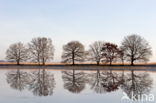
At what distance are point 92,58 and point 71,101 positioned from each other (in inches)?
2226

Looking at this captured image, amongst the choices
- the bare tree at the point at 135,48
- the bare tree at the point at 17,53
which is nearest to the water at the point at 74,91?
the bare tree at the point at 135,48

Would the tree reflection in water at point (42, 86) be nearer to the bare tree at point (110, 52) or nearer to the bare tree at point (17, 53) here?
the bare tree at point (110, 52)

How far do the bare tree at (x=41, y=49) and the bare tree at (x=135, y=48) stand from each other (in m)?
20.7

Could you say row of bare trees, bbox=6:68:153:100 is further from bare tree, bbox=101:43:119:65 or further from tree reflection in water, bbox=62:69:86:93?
bare tree, bbox=101:43:119:65

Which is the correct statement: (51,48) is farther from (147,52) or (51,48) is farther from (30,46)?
(147,52)

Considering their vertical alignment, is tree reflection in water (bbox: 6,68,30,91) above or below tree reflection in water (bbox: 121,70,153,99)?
below

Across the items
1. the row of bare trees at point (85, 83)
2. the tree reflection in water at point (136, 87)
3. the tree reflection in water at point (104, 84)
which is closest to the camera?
the tree reflection in water at point (136, 87)

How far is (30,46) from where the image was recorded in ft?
214

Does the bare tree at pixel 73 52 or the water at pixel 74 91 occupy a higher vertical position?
the bare tree at pixel 73 52

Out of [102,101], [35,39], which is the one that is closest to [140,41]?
[35,39]

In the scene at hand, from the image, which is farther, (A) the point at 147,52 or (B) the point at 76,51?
(B) the point at 76,51

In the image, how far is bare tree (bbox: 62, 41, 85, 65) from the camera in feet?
209

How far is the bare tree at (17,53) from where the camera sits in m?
66.2

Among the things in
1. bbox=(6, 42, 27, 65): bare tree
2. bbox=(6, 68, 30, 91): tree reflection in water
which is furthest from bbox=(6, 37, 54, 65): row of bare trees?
bbox=(6, 68, 30, 91): tree reflection in water
